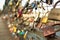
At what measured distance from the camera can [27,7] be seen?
106 cm

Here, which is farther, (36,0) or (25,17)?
(25,17)

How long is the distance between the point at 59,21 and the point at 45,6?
0.22 metres

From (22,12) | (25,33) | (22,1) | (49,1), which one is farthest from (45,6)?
(22,1)

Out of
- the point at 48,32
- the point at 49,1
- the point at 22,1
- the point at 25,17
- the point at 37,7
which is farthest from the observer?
the point at 22,1

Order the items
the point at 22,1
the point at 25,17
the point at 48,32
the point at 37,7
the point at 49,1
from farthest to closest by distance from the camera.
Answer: the point at 22,1
the point at 25,17
the point at 37,7
the point at 49,1
the point at 48,32

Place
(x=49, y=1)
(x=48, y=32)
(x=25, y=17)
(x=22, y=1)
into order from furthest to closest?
(x=22, y=1) < (x=25, y=17) < (x=49, y=1) < (x=48, y=32)

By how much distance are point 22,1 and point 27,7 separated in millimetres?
210

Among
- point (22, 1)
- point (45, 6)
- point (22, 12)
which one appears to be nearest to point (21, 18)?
point (22, 12)

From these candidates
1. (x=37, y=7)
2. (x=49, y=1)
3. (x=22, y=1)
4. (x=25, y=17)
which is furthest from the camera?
(x=22, y=1)

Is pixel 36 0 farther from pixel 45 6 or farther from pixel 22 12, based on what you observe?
pixel 22 12

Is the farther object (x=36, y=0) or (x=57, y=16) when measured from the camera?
(x=36, y=0)

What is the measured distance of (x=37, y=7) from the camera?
0.88 m

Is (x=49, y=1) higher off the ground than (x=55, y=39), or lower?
higher

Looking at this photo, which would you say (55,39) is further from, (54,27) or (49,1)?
(49,1)
